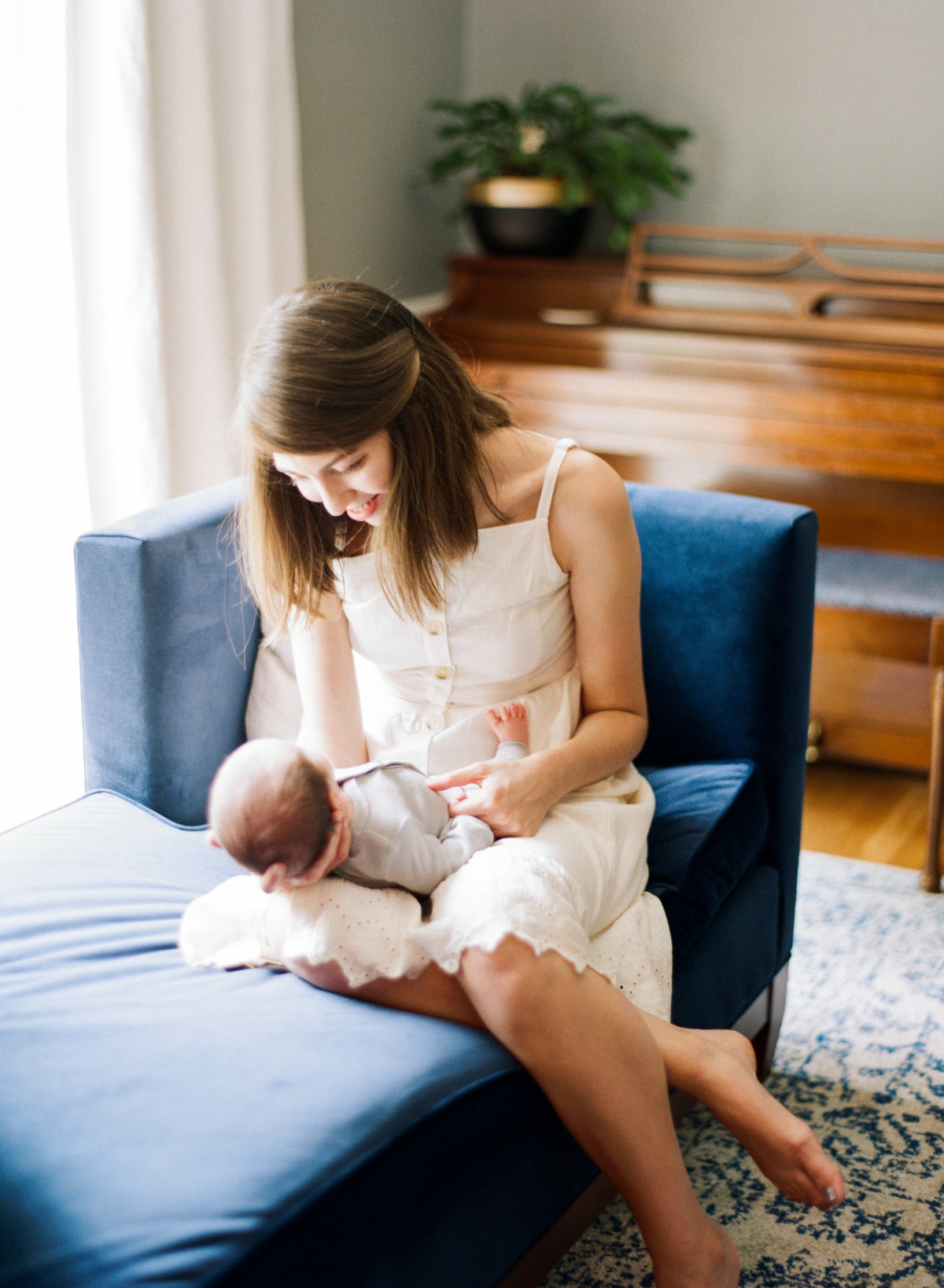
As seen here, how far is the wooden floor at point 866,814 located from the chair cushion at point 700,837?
0.88 metres

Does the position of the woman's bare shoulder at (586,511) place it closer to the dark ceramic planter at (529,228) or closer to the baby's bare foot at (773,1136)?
the baby's bare foot at (773,1136)

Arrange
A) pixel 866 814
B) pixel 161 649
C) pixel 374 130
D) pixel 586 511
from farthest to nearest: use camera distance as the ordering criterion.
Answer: pixel 374 130 < pixel 866 814 < pixel 161 649 < pixel 586 511

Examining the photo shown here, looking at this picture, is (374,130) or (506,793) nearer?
(506,793)

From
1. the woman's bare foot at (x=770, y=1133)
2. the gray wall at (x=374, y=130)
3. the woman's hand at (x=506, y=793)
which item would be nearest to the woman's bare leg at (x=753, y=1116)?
the woman's bare foot at (x=770, y=1133)

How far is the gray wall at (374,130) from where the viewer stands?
9.00ft

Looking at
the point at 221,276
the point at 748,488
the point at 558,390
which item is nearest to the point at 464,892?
the point at 221,276

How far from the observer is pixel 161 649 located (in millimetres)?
1565

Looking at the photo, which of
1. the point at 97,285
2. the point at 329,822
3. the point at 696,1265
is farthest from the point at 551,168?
the point at 696,1265

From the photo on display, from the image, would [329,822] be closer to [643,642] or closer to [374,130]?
[643,642]

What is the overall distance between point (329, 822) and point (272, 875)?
0.23 feet

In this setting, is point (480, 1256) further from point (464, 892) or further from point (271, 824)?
point (271, 824)

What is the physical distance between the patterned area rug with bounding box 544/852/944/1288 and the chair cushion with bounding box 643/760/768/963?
36cm

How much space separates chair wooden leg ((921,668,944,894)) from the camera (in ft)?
7.18

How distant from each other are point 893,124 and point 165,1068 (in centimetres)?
275
